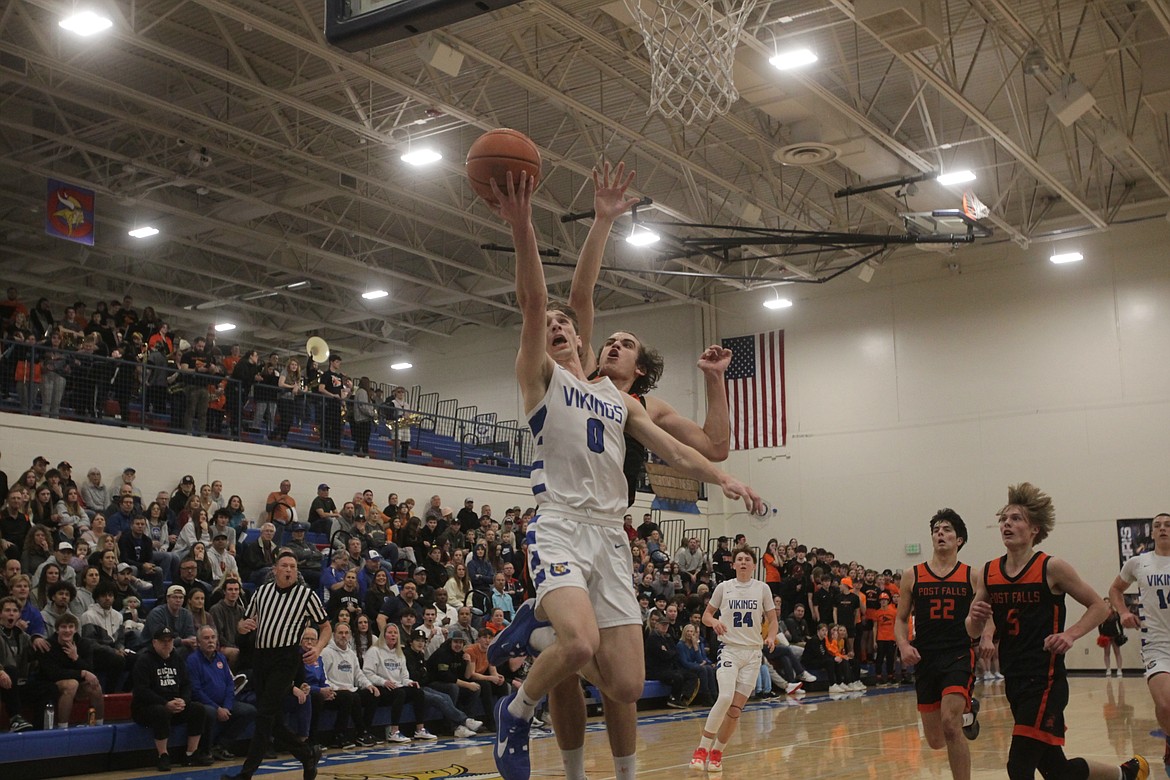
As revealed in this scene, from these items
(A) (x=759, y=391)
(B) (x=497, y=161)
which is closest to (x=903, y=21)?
(B) (x=497, y=161)

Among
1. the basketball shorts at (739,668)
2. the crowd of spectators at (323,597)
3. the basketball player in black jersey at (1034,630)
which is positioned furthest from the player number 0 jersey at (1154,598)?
the crowd of spectators at (323,597)

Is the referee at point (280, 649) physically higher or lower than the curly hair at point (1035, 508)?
lower

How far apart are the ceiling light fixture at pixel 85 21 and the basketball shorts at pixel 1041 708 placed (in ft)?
42.5

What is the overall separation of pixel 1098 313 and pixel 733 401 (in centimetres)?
867

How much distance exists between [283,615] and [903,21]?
10.4 metres

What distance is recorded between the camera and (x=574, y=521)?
4629 millimetres

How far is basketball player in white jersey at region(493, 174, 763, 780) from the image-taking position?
4359 millimetres

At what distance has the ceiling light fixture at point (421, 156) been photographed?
18.8 m

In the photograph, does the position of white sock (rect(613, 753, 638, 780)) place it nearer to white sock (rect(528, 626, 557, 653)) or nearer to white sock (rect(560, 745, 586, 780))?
white sock (rect(560, 745, 586, 780))

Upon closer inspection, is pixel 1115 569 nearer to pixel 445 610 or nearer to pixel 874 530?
pixel 874 530

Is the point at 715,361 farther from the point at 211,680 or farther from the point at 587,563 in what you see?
the point at 211,680

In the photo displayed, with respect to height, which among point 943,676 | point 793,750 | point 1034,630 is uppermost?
point 1034,630

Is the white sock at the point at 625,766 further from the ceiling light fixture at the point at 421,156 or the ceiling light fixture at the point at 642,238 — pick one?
the ceiling light fixture at the point at 642,238

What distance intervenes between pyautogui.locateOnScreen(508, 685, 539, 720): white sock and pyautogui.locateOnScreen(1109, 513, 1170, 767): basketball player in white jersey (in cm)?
466
